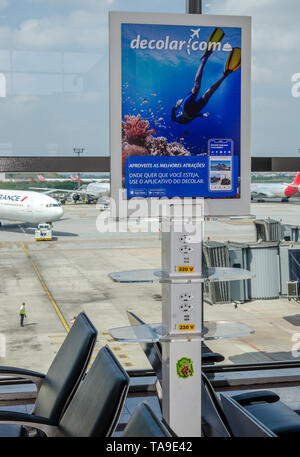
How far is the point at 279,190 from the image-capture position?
391cm

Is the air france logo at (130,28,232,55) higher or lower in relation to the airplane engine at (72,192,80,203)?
higher

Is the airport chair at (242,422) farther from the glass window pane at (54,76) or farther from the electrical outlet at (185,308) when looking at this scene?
the glass window pane at (54,76)

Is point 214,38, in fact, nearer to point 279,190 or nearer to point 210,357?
point 279,190

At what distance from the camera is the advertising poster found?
2.66m

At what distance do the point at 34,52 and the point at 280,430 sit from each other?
2.71m

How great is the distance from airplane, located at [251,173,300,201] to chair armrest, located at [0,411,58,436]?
2.25 metres

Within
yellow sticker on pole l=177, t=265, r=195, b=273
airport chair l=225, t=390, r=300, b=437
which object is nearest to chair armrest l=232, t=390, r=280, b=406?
airport chair l=225, t=390, r=300, b=437

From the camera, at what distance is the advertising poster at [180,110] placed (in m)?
2.66

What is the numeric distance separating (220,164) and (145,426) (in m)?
1.68

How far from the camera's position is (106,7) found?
3.86 metres

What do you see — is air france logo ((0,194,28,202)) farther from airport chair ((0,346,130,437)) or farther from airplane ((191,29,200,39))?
airport chair ((0,346,130,437))
